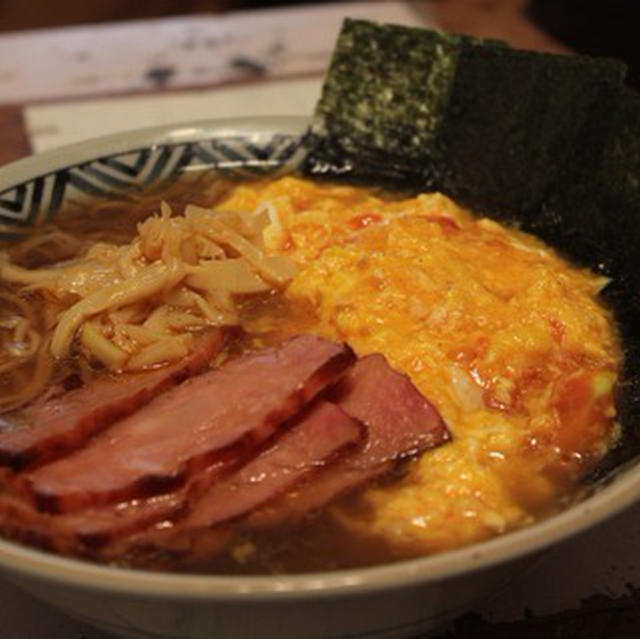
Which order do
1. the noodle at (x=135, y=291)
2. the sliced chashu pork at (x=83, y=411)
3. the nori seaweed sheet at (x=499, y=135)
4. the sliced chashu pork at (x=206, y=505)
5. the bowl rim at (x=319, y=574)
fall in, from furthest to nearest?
the nori seaweed sheet at (x=499, y=135)
the noodle at (x=135, y=291)
the sliced chashu pork at (x=83, y=411)
the sliced chashu pork at (x=206, y=505)
the bowl rim at (x=319, y=574)

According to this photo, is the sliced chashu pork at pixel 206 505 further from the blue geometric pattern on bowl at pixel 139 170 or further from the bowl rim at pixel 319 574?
the blue geometric pattern on bowl at pixel 139 170

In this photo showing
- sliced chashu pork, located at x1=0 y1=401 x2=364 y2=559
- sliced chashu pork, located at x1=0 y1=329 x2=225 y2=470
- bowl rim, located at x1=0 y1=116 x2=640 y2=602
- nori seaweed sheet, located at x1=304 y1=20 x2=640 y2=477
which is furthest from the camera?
nori seaweed sheet, located at x1=304 y1=20 x2=640 y2=477

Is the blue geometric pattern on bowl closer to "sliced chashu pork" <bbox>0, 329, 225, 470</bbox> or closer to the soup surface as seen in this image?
the soup surface

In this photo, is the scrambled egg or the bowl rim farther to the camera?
the scrambled egg

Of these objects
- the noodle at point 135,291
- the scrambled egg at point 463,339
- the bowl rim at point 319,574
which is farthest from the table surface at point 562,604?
the noodle at point 135,291

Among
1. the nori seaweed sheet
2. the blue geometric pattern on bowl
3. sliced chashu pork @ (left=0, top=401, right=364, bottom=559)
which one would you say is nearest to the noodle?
the blue geometric pattern on bowl

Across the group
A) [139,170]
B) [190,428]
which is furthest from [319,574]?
[139,170]

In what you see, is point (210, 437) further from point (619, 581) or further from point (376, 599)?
point (619, 581)
